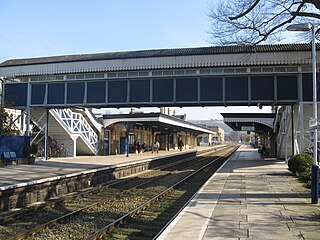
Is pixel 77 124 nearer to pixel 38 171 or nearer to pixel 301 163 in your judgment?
A: pixel 38 171

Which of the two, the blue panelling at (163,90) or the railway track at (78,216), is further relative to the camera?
the blue panelling at (163,90)

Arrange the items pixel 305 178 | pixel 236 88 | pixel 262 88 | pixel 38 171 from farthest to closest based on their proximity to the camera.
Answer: pixel 236 88 → pixel 262 88 → pixel 38 171 → pixel 305 178

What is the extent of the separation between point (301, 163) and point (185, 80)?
9.22 m

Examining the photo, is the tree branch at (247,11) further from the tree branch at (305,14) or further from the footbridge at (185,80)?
the footbridge at (185,80)

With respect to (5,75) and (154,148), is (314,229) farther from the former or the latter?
(154,148)

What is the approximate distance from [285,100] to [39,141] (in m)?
19.2

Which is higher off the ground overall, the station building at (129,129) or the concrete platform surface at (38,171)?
the station building at (129,129)

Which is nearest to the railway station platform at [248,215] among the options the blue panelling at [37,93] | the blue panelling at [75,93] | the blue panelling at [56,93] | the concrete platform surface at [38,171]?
the concrete platform surface at [38,171]

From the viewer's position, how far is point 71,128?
30078 mm

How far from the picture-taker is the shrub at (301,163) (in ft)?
54.3

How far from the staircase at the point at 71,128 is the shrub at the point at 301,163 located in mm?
18109

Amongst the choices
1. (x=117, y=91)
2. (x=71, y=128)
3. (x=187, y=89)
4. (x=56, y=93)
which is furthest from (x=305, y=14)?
(x=71, y=128)

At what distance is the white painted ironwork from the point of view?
30.0 meters

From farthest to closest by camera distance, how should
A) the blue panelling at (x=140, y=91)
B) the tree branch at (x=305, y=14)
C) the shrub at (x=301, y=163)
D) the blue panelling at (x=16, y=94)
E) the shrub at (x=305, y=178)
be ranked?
the blue panelling at (x=16, y=94) → the blue panelling at (x=140, y=91) → the shrub at (x=301, y=163) → the shrub at (x=305, y=178) → the tree branch at (x=305, y=14)
